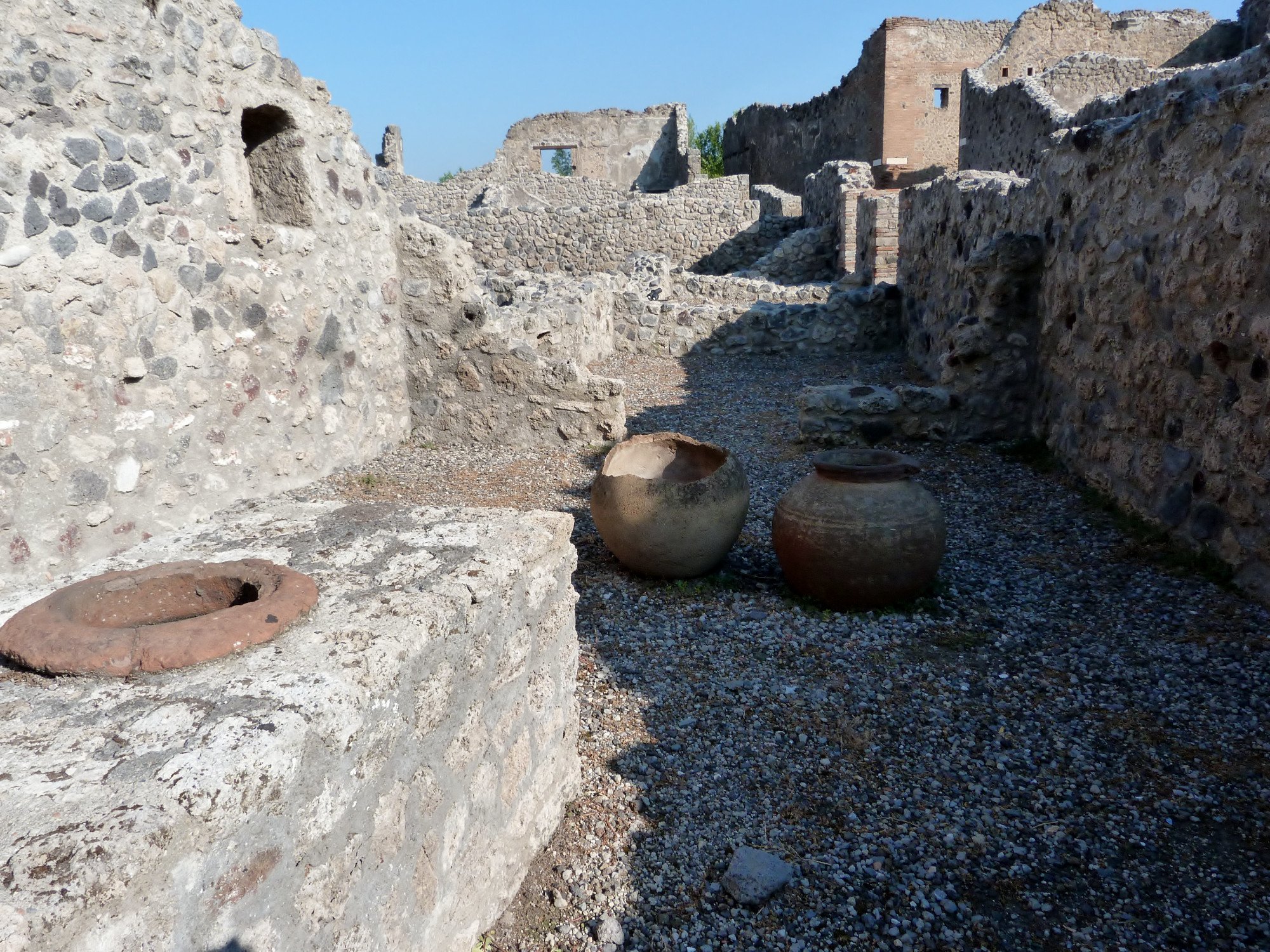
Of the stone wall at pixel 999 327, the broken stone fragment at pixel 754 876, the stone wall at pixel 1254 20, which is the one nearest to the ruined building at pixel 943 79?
the stone wall at pixel 1254 20

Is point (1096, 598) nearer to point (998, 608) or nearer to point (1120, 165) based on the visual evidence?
point (998, 608)

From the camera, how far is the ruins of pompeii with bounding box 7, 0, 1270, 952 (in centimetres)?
177

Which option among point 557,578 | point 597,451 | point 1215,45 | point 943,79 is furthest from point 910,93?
point 557,578

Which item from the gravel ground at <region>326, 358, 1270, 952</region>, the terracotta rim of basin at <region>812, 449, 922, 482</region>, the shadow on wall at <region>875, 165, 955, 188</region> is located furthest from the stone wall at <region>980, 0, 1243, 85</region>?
the gravel ground at <region>326, 358, 1270, 952</region>

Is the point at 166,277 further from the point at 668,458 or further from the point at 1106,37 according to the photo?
the point at 1106,37

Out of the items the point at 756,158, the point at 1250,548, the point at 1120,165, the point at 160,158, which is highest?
the point at 756,158

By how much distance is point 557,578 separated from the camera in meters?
2.69

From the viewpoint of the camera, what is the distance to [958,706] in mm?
3439

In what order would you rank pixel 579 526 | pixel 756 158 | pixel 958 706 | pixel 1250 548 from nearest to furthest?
1. pixel 958 706
2. pixel 1250 548
3. pixel 579 526
4. pixel 756 158

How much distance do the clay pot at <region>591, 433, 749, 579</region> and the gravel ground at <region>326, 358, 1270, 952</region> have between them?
0.49 feet

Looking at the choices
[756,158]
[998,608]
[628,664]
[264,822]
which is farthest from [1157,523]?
[756,158]

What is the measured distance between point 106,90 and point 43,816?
421cm

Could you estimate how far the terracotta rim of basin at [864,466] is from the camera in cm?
412

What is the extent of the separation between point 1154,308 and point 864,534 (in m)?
2.63
